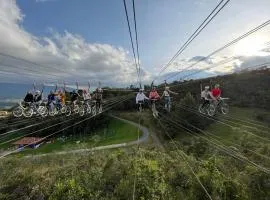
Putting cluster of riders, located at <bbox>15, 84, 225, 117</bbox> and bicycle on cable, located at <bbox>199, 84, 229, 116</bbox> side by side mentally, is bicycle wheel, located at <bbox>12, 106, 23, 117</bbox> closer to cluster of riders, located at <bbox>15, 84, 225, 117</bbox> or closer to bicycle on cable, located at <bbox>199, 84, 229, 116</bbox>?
cluster of riders, located at <bbox>15, 84, 225, 117</bbox>

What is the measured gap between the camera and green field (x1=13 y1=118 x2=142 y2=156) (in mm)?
64875

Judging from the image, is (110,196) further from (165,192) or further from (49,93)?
(49,93)

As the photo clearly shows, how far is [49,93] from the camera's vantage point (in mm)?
22031

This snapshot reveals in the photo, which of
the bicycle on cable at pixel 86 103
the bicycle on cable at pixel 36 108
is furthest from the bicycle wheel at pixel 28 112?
the bicycle on cable at pixel 86 103

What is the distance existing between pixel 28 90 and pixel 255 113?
5396cm

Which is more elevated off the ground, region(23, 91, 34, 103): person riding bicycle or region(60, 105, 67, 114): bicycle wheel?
region(23, 91, 34, 103): person riding bicycle

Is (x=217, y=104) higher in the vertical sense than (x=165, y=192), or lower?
higher

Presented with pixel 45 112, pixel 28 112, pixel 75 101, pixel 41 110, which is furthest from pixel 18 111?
pixel 75 101

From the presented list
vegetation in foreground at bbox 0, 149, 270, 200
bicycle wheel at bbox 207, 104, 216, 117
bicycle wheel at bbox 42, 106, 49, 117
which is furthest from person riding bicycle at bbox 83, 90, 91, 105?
vegetation in foreground at bbox 0, 149, 270, 200

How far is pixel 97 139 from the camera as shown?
69625mm

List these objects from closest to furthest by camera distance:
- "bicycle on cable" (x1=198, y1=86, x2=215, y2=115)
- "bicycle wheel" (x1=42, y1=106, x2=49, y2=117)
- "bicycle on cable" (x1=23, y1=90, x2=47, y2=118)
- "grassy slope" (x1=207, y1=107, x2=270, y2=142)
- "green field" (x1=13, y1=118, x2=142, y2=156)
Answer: "bicycle on cable" (x1=23, y1=90, x2=47, y2=118)
"bicycle wheel" (x1=42, y1=106, x2=49, y2=117)
"bicycle on cable" (x1=198, y1=86, x2=215, y2=115)
"grassy slope" (x1=207, y1=107, x2=270, y2=142)
"green field" (x1=13, y1=118, x2=142, y2=156)

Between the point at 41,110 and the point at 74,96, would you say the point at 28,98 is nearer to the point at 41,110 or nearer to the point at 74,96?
the point at 41,110

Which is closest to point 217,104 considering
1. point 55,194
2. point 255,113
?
point 55,194

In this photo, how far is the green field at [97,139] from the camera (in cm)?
6488
